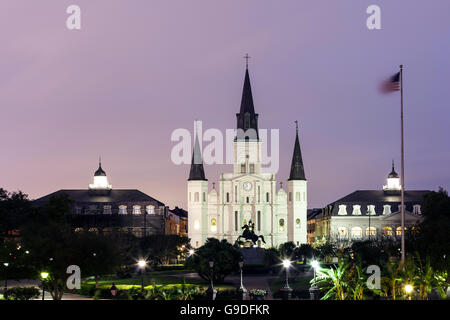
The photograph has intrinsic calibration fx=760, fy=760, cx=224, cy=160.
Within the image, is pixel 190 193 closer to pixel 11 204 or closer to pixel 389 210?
pixel 389 210

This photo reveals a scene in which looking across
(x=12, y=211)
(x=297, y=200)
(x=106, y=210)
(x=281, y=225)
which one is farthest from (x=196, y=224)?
(x=12, y=211)

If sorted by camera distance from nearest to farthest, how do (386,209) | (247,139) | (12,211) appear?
(12,211) → (386,209) → (247,139)

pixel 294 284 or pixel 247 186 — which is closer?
pixel 294 284

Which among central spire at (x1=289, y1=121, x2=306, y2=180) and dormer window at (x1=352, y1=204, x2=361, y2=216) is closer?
central spire at (x1=289, y1=121, x2=306, y2=180)

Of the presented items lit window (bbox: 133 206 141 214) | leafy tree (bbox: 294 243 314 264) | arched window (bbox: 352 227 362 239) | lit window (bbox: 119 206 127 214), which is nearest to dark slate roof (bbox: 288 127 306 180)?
arched window (bbox: 352 227 362 239)

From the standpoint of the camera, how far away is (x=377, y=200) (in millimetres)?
158750

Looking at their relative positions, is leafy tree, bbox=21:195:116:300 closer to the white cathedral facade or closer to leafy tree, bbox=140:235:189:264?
leafy tree, bbox=140:235:189:264

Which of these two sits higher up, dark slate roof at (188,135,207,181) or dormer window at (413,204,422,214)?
dark slate roof at (188,135,207,181)

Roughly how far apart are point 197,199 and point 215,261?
81702 mm

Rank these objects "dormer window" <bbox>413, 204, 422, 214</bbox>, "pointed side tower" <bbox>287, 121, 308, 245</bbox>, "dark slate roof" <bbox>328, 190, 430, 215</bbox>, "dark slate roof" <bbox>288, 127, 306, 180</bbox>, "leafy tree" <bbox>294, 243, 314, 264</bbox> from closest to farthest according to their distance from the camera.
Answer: "leafy tree" <bbox>294, 243, 314, 264</bbox> < "pointed side tower" <bbox>287, 121, 308, 245</bbox> < "dark slate roof" <bbox>288, 127, 306, 180</bbox> < "dormer window" <bbox>413, 204, 422, 214</bbox> < "dark slate roof" <bbox>328, 190, 430, 215</bbox>

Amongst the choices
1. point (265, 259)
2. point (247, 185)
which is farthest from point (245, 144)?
point (265, 259)

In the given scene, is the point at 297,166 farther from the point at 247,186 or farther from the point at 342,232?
the point at 342,232

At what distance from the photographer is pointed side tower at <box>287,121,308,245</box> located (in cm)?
14938
